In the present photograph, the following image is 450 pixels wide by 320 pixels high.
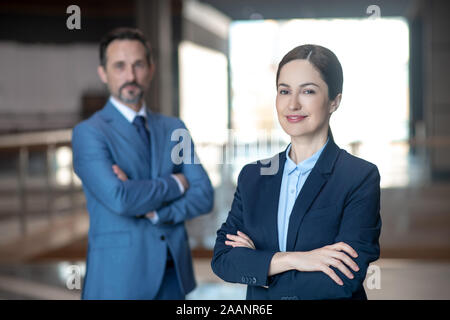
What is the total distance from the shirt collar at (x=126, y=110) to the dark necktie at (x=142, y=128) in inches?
0.5

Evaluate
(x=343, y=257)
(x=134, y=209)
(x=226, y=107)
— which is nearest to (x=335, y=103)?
(x=343, y=257)

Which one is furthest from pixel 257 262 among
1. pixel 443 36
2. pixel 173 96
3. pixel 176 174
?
pixel 443 36

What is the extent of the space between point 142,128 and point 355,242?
988 mm

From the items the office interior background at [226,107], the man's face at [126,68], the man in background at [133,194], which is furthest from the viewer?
the man in background at [133,194]

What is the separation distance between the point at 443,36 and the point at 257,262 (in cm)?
839

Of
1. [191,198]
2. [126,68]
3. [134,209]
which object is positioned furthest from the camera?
[191,198]

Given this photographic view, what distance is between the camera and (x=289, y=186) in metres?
1.19

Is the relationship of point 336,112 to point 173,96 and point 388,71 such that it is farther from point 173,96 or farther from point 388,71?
point 173,96

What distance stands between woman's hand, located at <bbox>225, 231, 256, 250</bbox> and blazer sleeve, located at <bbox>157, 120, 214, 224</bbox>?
0.73 meters

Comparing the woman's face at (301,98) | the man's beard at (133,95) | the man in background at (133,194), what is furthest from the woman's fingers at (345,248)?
the man's beard at (133,95)

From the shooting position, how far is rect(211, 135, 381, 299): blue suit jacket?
1.14 m

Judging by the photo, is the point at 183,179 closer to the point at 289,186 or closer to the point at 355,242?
the point at 289,186

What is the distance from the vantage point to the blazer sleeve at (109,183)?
1.82 metres

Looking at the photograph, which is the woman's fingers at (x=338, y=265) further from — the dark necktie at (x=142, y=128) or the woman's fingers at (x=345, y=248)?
the dark necktie at (x=142, y=128)
